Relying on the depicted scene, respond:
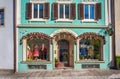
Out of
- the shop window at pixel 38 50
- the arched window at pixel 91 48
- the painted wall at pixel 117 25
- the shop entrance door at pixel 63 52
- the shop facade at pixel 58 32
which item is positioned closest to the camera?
the painted wall at pixel 117 25

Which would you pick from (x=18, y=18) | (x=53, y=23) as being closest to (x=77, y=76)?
(x=53, y=23)

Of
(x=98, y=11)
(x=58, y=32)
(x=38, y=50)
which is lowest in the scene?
(x=38, y=50)

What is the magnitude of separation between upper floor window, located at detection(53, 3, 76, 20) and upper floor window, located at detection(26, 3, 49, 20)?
2.66 ft

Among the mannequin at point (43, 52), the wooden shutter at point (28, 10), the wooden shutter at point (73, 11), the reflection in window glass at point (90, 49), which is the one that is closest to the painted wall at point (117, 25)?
the reflection in window glass at point (90, 49)

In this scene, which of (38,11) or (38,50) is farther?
(38,50)

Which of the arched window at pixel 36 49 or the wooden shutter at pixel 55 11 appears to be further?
the arched window at pixel 36 49

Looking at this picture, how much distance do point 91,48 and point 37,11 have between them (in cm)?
601

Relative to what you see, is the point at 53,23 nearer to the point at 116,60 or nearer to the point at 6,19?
the point at 6,19

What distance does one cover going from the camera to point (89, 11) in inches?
1091

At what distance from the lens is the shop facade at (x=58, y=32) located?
89.4 feet

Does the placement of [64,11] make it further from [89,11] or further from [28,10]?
[28,10]

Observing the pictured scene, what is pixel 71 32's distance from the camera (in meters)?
27.3

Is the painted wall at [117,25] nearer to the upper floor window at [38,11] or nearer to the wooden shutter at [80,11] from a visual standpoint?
the wooden shutter at [80,11]

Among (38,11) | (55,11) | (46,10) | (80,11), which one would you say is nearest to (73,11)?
(80,11)
